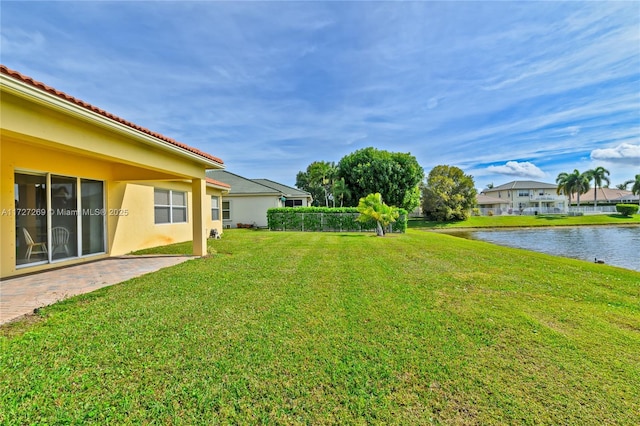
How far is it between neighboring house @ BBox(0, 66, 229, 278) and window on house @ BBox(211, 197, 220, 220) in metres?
4.52

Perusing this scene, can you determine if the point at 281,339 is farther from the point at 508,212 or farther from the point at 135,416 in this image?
the point at 508,212

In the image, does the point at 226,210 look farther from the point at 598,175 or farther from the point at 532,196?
the point at 598,175

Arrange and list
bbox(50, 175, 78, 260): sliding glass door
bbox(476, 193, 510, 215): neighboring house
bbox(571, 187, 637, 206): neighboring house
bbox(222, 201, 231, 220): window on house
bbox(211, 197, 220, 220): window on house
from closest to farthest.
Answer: bbox(50, 175, 78, 260): sliding glass door < bbox(211, 197, 220, 220): window on house < bbox(222, 201, 231, 220): window on house < bbox(476, 193, 510, 215): neighboring house < bbox(571, 187, 637, 206): neighboring house

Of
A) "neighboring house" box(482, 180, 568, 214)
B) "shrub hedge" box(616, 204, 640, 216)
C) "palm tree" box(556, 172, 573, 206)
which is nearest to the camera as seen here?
"shrub hedge" box(616, 204, 640, 216)

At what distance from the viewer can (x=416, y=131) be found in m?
25.1

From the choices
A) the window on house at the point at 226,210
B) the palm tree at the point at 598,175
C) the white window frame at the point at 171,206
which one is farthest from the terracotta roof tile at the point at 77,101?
the palm tree at the point at 598,175

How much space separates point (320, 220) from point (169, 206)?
12.8m

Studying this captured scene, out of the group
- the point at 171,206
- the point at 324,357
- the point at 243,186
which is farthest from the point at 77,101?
the point at 243,186

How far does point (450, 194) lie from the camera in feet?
A: 131

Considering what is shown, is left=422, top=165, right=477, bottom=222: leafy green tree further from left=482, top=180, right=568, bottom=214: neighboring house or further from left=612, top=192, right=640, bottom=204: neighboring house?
left=612, top=192, right=640, bottom=204: neighboring house

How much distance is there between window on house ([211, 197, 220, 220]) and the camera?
16.8 metres

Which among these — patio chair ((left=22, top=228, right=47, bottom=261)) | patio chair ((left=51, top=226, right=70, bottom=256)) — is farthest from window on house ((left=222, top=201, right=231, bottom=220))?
patio chair ((left=22, top=228, right=47, bottom=261))

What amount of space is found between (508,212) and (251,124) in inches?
2010

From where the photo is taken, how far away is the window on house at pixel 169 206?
1200 cm
